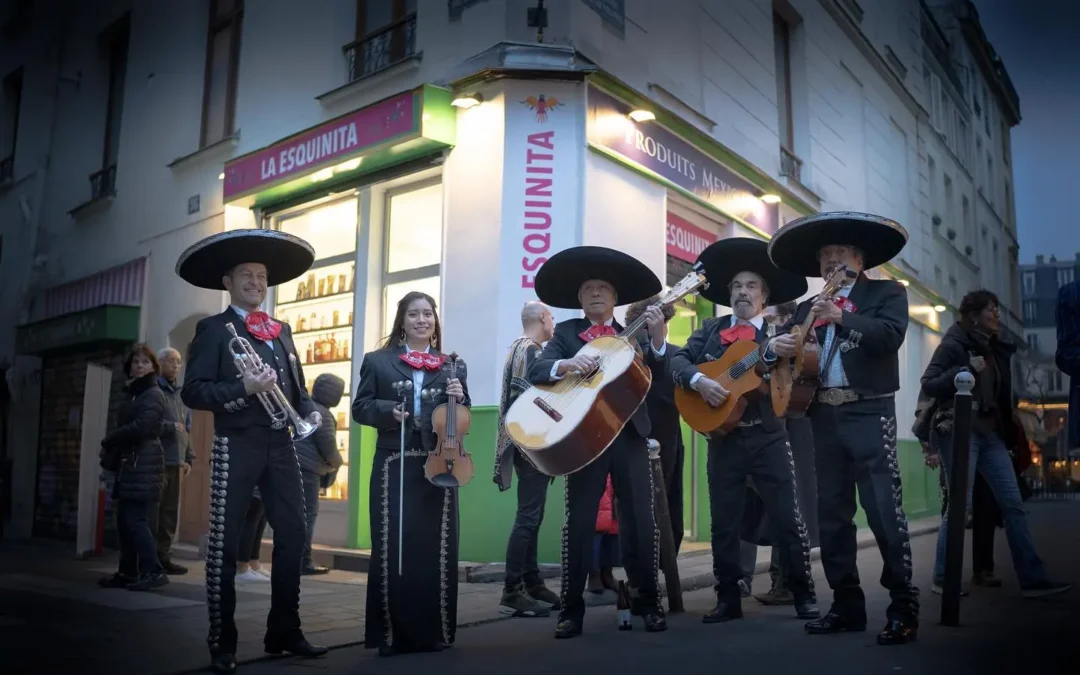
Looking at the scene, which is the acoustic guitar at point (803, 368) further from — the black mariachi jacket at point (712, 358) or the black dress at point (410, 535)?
the black dress at point (410, 535)

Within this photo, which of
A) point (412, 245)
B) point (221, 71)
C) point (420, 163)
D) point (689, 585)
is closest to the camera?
point (689, 585)

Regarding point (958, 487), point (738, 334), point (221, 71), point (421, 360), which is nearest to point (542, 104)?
point (738, 334)

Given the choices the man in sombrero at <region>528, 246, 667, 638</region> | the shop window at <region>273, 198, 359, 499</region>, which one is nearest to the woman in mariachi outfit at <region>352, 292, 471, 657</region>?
the man in sombrero at <region>528, 246, 667, 638</region>

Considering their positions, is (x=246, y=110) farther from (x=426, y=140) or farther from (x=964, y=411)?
(x=964, y=411)

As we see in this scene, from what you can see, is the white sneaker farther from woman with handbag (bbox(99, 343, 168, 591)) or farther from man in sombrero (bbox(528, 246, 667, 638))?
man in sombrero (bbox(528, 246, 667, 638))

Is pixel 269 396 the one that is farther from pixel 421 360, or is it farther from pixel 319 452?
pixel 319 452

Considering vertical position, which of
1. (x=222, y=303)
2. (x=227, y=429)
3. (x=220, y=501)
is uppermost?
(x=222, y=303)

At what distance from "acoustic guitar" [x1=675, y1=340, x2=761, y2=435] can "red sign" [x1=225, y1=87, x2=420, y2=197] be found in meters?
4.23

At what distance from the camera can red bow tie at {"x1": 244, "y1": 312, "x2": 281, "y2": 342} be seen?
4664 millimetres

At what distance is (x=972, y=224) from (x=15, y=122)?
10752mm

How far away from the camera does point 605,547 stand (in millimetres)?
6359

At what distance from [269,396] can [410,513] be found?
896mm

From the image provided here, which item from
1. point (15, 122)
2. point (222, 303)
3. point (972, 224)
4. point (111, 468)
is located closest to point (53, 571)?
point (111, 468)

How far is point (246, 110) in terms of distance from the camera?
11047mm
